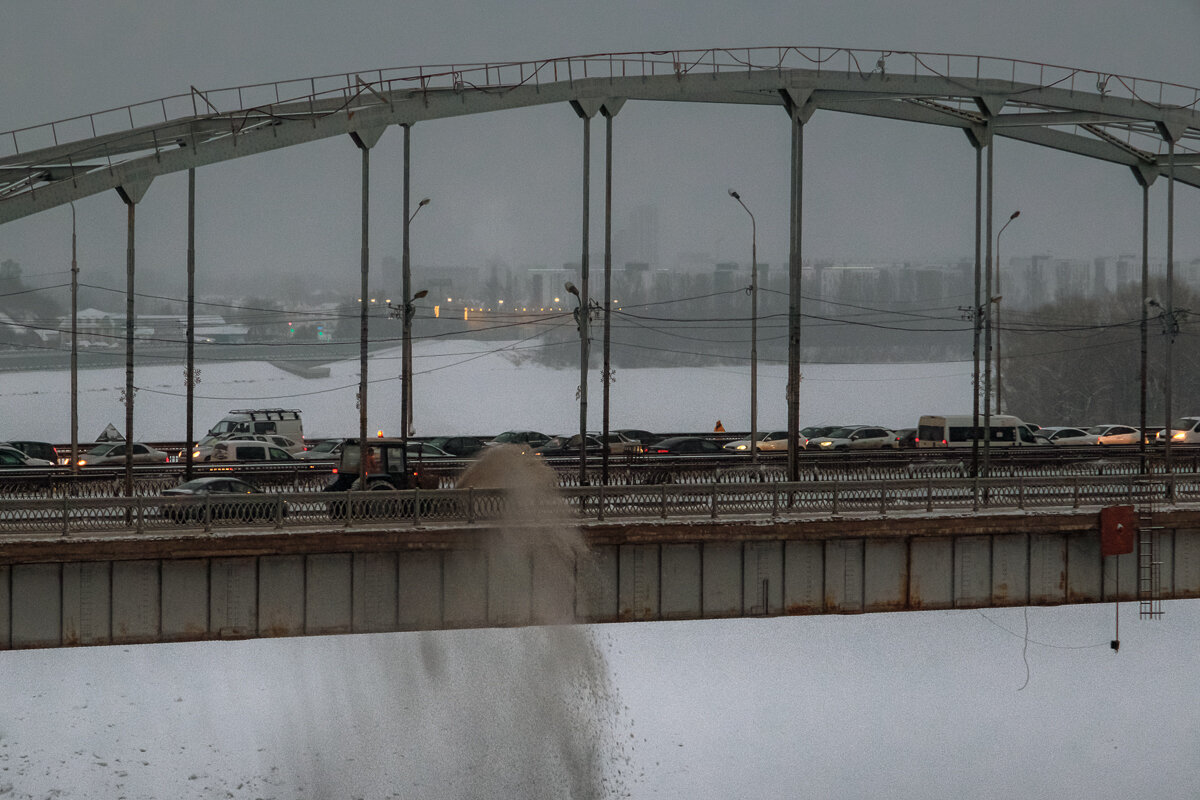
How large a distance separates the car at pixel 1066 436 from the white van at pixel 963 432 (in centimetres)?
276

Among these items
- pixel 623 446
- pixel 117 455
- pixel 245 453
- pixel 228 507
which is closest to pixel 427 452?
pixel 245 453

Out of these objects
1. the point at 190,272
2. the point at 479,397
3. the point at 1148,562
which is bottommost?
the point at 1148,562

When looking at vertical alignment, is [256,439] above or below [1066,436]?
below

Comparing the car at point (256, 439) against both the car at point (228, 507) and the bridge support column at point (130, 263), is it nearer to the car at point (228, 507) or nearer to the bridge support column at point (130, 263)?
the bridge support column at point (130, 263)

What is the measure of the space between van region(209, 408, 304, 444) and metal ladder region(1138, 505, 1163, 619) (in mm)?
41312

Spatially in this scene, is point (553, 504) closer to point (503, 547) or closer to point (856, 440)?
point (503, 547)

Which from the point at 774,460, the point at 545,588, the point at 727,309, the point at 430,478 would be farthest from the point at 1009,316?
the point at 545,588

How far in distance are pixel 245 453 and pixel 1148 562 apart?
1329 inches

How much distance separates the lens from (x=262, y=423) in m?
57.0

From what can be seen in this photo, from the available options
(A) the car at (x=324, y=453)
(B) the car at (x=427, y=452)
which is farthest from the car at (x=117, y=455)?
(B) the car at (x=427, y=452)

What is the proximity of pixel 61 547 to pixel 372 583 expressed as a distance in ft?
17.4

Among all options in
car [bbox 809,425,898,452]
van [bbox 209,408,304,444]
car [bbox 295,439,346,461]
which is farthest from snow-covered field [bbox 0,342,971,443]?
car [bbox 295,439,346,461]

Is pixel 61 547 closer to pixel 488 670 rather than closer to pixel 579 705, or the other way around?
pixel 488 670

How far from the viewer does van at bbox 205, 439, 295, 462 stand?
45.9 m
